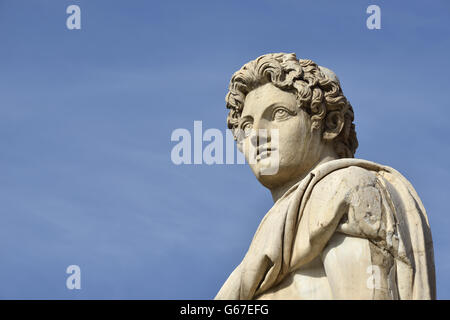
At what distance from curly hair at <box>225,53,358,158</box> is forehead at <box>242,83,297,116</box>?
0.06 metres

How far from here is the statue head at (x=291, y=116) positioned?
17531 millimetres

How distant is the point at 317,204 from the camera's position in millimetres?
16312

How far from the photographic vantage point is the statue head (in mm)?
17531

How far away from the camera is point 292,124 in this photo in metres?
17.6

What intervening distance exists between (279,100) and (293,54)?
2.55 ft

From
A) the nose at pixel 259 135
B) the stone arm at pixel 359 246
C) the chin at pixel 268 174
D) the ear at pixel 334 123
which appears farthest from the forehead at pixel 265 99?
the stone arm at pixel 359 246

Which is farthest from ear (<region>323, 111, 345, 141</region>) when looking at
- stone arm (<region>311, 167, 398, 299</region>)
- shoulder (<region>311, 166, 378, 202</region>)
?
stone arm (<region>311, 167, 398, 299</region>)

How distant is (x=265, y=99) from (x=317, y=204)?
6.68 feet

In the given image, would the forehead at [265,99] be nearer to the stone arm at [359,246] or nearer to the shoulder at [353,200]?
the shoulder at [353,200]

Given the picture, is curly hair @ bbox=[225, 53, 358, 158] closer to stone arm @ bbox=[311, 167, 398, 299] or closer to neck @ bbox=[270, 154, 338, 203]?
neck @ bbox=[270, 154, 338, 203]

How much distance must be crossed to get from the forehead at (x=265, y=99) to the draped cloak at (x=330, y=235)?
1179 mm
